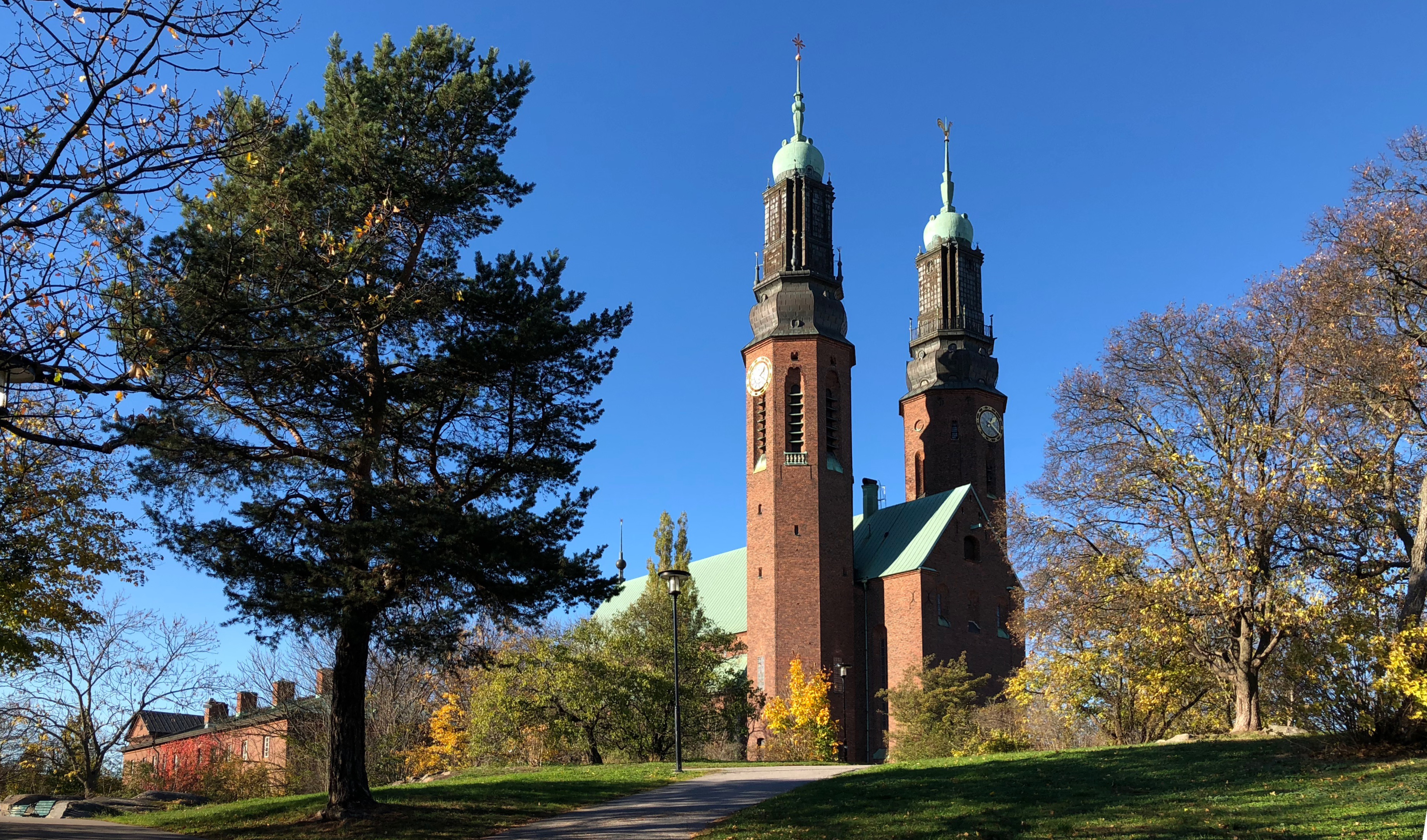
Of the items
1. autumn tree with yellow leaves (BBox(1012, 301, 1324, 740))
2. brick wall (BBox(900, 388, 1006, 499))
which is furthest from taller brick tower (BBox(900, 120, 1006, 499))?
autumn tree with yellow leaves (BBox(1012, 301, 1324, 740))

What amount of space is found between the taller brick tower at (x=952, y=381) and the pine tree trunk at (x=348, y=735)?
41.2m

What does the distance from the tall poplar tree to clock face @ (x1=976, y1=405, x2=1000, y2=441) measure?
39899 mm

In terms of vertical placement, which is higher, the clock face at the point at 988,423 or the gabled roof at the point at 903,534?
the clock face at the point at 988,423

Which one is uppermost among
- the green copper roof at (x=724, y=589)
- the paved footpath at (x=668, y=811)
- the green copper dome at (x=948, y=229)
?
the green copper dome at (x=948, y=229)

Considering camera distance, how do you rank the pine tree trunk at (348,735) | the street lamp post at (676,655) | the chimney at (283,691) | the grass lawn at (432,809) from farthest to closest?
the chimney at (283,691), the street lamp post at (676,655), the pine tree trunk at (348,735), the grass lawn at (432,809)

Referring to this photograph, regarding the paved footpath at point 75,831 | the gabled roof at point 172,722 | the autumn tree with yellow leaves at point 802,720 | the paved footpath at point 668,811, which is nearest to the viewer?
the paved footpath at point 668,811

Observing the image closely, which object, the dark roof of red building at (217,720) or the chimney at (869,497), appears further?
the chimney at (869,497)

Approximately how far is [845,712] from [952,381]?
1834 centimetres

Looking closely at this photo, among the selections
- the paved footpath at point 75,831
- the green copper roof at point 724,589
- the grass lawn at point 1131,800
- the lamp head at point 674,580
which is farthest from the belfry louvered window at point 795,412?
the paved footpath at point 75,831

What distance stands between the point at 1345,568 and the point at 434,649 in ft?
50.9

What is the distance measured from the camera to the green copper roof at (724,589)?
53625mm

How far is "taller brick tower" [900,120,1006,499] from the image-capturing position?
5544 cm

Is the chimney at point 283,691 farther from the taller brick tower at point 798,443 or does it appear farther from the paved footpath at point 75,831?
the paved footpath at point 75,831

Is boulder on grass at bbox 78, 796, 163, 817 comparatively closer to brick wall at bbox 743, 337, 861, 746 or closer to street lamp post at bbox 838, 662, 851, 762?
brick wall at bbox 743, 337, 861, 746
